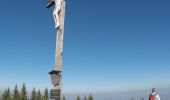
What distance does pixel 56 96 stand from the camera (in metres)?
6.84

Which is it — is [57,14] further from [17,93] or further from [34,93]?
[34,93]

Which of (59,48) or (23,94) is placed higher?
(23,94)

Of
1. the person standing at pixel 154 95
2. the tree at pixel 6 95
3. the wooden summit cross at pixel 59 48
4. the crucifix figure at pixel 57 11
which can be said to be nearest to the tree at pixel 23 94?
the tree at pixel 6 95

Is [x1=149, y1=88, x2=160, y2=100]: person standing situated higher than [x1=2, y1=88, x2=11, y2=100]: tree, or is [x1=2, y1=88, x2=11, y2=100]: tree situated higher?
[x1=2, y1=88, x2=11, y2=100]: tree

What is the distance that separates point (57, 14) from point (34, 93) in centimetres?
12452

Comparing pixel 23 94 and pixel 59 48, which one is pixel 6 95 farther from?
pixel 59 48

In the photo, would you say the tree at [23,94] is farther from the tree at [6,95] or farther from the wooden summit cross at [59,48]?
the wooden summit cross at [59,48]

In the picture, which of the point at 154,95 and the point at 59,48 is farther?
the point at 154,95

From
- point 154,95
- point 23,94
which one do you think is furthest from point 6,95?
point 154,95

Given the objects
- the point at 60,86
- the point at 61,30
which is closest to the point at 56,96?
the point at 60,86

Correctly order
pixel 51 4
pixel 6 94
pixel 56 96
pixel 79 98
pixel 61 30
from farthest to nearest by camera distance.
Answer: pixel 79 98 < pixel 6 94 < pixel 51 4 < pixel 61 30 < pixel 56 96

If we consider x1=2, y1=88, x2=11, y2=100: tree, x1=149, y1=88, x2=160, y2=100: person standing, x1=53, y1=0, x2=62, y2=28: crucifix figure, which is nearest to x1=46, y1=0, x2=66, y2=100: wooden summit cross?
x1=53, y1=0, x2=62, y2=28: crucifix figure

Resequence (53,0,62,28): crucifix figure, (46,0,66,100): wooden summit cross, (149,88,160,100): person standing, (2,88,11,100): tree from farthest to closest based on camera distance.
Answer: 1. (2,88,11,100): tree
2. (149,88,160,100): person standing
3. (53,0,62,28): crucifix figure
4. (46,0,66,100): wooden summit cross

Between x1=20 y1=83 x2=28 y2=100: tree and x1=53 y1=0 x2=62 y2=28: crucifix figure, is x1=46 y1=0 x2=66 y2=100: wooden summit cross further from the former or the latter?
x1=20 y1=83 x2=28 y2=100: tree
